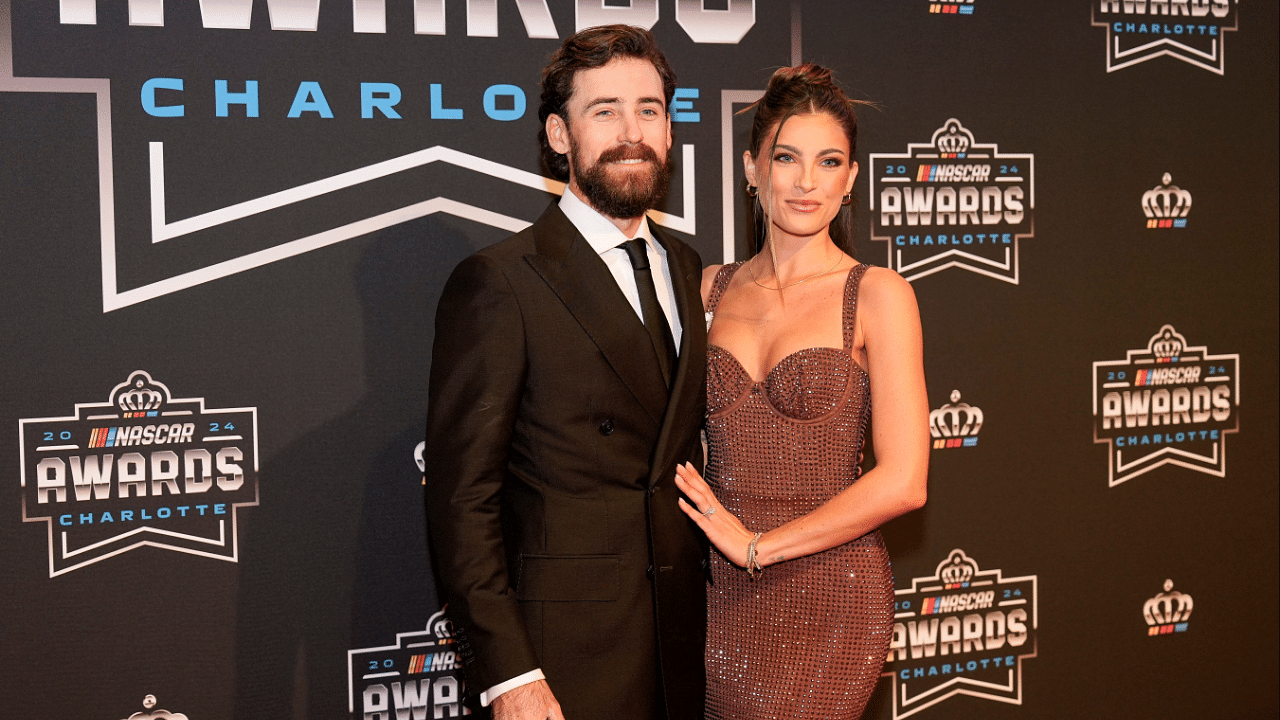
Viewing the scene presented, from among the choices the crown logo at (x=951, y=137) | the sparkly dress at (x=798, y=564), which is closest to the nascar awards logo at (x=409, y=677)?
the sparkly dress at (x=798, y=564)

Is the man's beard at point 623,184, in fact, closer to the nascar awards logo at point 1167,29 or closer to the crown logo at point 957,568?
the crown logo at point 957,568

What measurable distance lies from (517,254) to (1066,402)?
7.42 ft

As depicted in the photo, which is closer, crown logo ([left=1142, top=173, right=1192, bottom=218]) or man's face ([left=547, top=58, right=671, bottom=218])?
man's face ([left=547, top=58, right=671, bottom=218])

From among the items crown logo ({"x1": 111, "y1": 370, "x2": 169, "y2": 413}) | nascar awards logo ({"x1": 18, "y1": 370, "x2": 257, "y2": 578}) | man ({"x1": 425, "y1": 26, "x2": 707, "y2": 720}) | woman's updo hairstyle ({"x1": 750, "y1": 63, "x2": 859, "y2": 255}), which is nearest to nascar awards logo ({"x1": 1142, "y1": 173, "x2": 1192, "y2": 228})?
woman's updo hairstyle ({"x1": 750, "y1": 63, "x2": 859, "y2": 255})

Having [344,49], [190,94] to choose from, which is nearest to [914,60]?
[344,49]

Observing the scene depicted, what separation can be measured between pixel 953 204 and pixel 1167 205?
0.84 m

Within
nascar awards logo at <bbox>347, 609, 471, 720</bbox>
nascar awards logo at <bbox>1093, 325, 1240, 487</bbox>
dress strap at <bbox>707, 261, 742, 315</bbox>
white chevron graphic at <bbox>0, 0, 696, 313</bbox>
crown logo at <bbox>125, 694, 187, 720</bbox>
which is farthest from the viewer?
nascar awards logo at <bbox>1093, 325, 1240, 487</bbox>

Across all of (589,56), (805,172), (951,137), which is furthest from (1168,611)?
(589,56)

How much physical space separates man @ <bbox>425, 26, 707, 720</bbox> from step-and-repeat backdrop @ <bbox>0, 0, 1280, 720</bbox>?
0.89 metres

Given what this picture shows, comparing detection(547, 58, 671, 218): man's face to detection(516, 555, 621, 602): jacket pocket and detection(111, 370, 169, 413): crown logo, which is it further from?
detection(111, 370, 169, 413): crown logo

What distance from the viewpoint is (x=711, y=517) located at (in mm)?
2201

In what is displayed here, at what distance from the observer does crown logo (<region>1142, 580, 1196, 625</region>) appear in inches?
142

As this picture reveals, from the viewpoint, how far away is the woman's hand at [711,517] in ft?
7.08

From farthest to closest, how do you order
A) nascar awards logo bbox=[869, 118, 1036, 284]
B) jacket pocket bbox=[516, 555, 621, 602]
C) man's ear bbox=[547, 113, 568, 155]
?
1. nascar awards logo bbox=[869, 118, 1036, 284]
2. man's ear bbox=[547, 113, 568, 155]
3. jacket pocket bbox=[516, 555, 621, 602]
